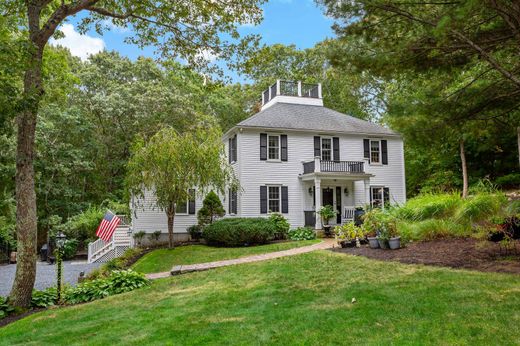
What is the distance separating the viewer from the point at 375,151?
21906mm

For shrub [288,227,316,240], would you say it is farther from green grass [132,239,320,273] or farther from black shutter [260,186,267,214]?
black shutter [260,186,267,214]

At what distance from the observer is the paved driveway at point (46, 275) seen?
12516mm

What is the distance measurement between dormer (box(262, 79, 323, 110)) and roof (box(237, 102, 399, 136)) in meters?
0.37

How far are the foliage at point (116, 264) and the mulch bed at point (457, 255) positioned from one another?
278 inches

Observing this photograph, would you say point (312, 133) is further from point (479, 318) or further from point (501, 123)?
point (479, 318)

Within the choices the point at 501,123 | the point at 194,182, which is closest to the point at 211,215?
the point at 194,182

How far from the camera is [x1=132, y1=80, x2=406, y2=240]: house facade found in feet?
63.7

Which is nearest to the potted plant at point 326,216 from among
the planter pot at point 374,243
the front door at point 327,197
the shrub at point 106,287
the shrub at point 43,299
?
the front door at point 327,197

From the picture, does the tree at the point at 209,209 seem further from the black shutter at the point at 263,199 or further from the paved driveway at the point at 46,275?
the paved driveway at the point at 46,275

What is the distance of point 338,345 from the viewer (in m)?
4.19

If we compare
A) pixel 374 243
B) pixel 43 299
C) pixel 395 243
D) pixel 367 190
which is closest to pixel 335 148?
pixel 367 190

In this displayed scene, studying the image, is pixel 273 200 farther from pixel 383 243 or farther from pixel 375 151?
pixel 383 243

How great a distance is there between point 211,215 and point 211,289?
11.0 metres

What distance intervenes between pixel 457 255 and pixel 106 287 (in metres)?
7.74
